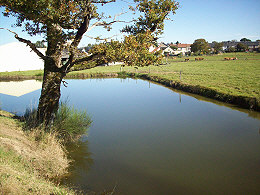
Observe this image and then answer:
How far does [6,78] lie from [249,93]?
30778 mm

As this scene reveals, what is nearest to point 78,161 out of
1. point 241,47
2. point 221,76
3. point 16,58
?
point 221,76

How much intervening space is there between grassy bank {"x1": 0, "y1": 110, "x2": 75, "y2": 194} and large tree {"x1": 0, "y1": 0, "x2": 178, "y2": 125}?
958 mm

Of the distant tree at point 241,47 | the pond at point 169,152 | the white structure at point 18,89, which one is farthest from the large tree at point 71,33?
the distant tree at point 241,47

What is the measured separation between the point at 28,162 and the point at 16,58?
140 feet

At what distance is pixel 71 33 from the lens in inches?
309

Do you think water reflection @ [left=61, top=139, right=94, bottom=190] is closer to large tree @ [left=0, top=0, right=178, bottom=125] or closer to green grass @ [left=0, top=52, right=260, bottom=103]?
large tree @ [left=0, top=0, right=178, bottom=125]

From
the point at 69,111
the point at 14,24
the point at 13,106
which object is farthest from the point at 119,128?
the point at 13,106

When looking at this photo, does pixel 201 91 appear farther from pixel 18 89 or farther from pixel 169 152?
pixel 18 89

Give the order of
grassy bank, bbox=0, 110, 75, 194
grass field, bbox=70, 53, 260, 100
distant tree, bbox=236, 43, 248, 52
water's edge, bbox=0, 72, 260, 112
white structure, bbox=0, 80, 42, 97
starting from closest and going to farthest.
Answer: grassy bank, bbox=0, 110, 75, 194 → water's edge, bbox=0, 72, 260, 112 → grass field, bbox=70, 53, 260, 100 → white structure, bbox=0, 80, 42, 97 → distant tree, bbox=236, 43, 248, 52

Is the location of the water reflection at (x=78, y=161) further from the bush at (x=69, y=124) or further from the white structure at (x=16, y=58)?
the white structure at (x=16, y=58)

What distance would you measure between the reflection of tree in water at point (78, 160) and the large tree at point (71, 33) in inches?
55.9

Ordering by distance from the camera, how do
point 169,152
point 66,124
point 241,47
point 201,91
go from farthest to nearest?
1. point 241,47
2. point 201,91
3. point 66,124
4. point 169,152

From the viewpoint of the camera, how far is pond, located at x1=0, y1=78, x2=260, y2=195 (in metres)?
6.14

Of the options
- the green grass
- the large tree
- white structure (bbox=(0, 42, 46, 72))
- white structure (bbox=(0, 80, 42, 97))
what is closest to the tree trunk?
the large tree
